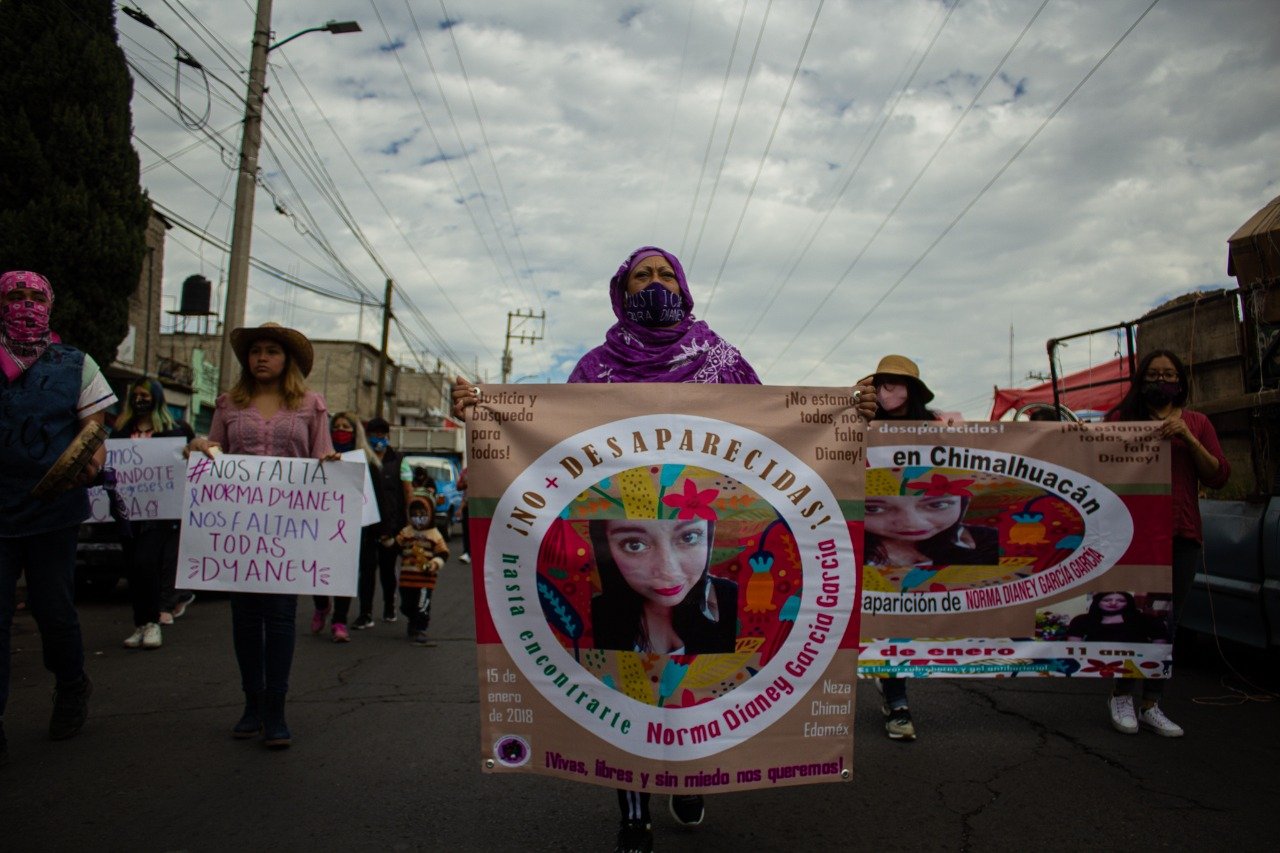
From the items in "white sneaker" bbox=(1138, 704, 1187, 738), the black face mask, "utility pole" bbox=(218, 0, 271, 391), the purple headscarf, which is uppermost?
"utility pole" bbox=(218, 0, 271, 391)

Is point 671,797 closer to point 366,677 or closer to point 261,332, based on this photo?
point 261,332

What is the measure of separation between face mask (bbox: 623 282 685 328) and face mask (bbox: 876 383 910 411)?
6.72 ft

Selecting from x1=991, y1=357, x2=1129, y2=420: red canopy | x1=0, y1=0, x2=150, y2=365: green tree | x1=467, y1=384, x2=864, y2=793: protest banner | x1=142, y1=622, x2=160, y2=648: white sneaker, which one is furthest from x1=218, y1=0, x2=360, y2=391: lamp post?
x1=467, y1=384, x2=864, y2=793: protest banner

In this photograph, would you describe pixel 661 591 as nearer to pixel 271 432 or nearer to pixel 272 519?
pixel 272 519

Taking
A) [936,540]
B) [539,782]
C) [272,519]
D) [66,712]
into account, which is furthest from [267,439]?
[936,540]

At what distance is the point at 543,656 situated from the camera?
2.82m

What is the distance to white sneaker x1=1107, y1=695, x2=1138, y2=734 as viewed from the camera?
4676 mm

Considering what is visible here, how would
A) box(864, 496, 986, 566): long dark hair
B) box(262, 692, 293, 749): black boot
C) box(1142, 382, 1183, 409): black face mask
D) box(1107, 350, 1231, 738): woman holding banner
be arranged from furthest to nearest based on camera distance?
box(1142, 382, 1183, 409): black face mask
box(864, 496, 986, 566): long dark hair
box(1107, 350, 1231, 738): woman holding banner
box(262, 692, 293, 749): black boot

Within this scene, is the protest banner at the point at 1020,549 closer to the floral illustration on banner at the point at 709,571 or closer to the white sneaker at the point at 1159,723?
the white sneaker at the point at 1159,723

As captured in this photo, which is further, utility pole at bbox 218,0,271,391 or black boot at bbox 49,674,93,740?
utility pole at bbox 218,0,271,391

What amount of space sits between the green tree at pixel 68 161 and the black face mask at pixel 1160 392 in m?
15.0

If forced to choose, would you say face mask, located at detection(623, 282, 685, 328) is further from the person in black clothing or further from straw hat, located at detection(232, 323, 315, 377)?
the person in black clothing

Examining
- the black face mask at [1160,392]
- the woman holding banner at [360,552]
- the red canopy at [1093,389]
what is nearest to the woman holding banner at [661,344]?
the black face mask at [1160,392]

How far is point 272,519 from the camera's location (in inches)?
177
